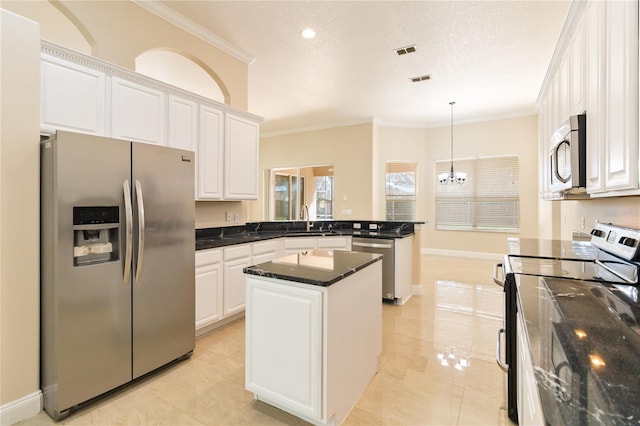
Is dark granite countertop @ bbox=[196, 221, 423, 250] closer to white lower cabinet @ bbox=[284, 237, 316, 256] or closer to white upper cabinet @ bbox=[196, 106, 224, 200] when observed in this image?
white lower cabinet @ bbox=[284, 237, 316, 256]

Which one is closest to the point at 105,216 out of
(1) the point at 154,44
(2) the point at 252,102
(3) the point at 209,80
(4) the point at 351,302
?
(4) the point at 351,302

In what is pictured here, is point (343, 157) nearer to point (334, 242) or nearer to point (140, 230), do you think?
point (334, 242)

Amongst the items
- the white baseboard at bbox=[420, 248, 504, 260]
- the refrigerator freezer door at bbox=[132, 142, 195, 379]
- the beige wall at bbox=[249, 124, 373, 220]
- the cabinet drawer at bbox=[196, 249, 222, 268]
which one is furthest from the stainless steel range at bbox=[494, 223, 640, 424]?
the white baseboard at bbox=[420, 248, 504, 260]

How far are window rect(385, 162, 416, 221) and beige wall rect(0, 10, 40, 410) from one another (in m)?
6.61

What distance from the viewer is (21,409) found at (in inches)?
70.6

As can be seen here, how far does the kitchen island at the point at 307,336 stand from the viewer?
1.60 meters

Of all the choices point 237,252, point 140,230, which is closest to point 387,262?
point 237,252

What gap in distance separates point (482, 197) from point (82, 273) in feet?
24.1

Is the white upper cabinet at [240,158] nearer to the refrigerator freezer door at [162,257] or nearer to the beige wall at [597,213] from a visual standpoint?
the refrigerator freezer door at [162,257]

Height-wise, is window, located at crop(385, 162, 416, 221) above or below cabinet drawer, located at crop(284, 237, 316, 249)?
above

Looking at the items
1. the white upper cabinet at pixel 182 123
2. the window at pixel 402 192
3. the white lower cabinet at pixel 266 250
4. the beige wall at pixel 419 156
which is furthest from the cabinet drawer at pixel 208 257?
the window at pixel 402 192

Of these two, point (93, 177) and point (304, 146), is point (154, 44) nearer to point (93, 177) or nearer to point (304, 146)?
point (93, 177)

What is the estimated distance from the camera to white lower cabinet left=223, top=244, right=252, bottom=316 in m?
3.10

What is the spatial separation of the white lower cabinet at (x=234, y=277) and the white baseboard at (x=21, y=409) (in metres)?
1.47
